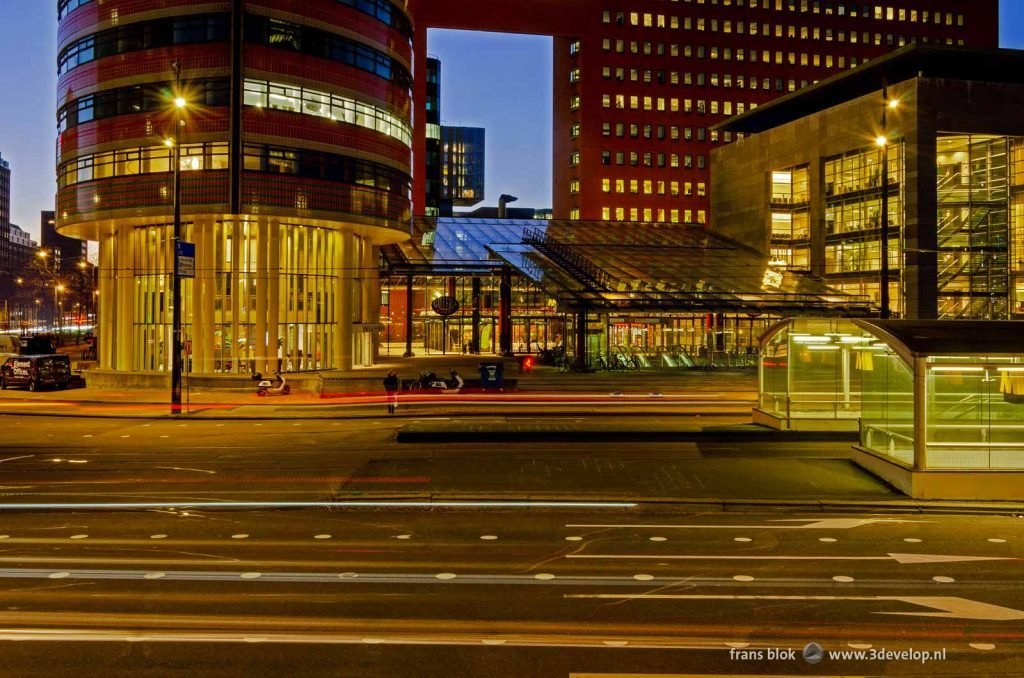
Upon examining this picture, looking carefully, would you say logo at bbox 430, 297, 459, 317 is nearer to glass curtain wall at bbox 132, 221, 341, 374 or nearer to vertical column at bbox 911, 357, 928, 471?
glass curtain wall at bbox 132, 221, 341, 374

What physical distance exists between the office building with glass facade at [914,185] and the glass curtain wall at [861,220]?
8 cm

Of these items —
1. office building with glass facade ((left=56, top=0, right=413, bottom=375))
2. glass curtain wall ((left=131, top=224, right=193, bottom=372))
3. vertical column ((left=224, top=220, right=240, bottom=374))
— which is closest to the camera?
office building with glass facade ((left=56, top=0, right=413, bottom=375))

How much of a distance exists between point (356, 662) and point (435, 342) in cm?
5457

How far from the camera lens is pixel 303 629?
795 cm

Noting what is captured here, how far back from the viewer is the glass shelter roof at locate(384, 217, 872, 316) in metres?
46.5

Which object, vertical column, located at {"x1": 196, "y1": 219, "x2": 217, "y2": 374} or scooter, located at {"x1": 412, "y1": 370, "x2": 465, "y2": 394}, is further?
vertical column, located at {"x1": 196, "y1": 219, "x2": 217, "y2": 374}

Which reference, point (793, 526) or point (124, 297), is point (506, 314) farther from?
point (793, 526)

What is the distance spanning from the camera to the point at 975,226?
178 feet

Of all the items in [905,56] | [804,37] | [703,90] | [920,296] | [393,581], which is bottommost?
[393,581]

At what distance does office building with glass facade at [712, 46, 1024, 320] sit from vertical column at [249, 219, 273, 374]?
1384 inches

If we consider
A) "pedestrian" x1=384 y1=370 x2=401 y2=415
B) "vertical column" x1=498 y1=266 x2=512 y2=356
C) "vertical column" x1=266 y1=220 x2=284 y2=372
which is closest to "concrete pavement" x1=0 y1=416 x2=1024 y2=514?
"pedestrian" x1=384 y1=370 x2=401 y2=415

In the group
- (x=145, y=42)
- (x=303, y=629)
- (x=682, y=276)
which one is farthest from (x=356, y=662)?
(x=682, y=276)

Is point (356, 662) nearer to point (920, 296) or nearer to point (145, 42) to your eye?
point (145, 42)

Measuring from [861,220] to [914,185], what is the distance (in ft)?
20.3
